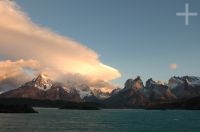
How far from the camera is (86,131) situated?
458 ft

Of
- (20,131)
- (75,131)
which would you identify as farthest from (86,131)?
(20,131)

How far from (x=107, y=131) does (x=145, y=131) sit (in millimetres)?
14626

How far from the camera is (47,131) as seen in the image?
443ft

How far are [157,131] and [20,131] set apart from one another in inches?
2023

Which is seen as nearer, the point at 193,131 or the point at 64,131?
the point at 64,131

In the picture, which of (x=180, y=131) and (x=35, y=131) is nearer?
(x=35, y=131)

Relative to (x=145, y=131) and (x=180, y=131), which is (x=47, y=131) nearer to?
(x=145, y=131)

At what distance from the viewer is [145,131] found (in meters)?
Result: 144

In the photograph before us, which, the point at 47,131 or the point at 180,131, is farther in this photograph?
the point at 180,131

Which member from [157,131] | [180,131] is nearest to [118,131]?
[157,131]

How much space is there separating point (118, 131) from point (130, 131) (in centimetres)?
455

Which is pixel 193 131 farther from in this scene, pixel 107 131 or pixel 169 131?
pixel 107 131

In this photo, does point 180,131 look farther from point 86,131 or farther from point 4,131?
point 4,131

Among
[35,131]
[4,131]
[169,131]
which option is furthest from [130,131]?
[4,131]
